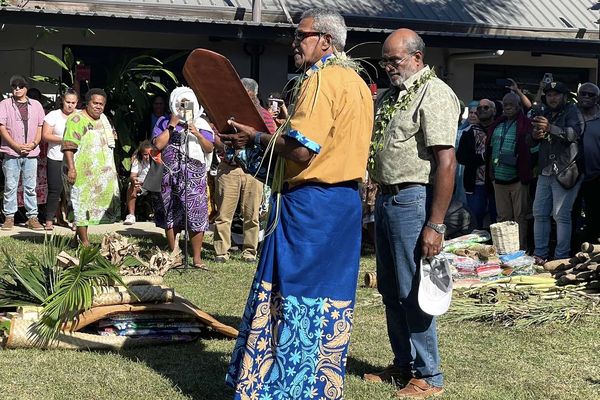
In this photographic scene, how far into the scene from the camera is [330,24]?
17.4ft

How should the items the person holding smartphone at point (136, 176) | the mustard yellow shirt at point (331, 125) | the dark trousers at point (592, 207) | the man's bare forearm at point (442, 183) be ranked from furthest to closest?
1. the person holding smartphone at point (136, 176)
2. the dark trousers at point (592, 207)
3. the man's bare forearm at point (442, 183)
4. the mustard yellow shirt at point (331, 125)

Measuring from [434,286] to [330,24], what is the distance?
1597mm

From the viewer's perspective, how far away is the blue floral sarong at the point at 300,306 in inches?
207

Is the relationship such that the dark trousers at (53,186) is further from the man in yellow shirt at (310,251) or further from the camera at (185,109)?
the man in yellow shirt at (310,251)

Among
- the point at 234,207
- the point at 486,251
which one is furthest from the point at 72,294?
the point at 486,251

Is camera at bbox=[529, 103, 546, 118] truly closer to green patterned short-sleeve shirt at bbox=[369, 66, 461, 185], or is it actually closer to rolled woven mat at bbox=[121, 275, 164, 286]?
rolled woven mat at bbox=[121, 275, 164, 286]

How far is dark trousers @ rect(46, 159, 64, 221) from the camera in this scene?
1341 cm

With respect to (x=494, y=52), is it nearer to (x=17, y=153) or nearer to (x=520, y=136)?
(x=520, y=136)

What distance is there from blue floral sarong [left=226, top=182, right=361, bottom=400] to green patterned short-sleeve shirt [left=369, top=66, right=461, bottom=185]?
1.60ft

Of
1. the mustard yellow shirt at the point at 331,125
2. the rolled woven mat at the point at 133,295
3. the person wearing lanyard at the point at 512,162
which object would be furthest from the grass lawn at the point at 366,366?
the person wearing lanyard at the point at 512,162

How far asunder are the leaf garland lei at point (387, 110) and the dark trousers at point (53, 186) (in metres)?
8.32

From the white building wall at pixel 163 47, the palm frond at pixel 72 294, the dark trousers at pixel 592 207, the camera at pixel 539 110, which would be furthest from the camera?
the white building wall at pixel 163 47

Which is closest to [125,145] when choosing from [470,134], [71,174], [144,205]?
[144,205]

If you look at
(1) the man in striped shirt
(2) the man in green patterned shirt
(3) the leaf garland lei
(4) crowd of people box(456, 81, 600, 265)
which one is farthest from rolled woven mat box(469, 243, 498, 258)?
(3) the leaf garland lei
